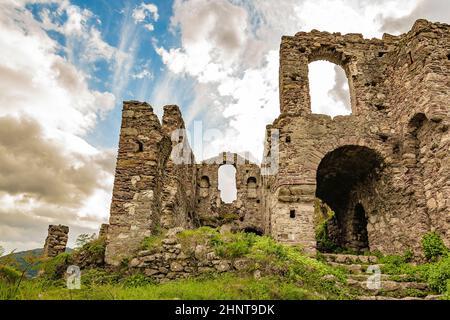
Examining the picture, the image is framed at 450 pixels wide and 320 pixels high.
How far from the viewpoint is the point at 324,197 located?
16.4m

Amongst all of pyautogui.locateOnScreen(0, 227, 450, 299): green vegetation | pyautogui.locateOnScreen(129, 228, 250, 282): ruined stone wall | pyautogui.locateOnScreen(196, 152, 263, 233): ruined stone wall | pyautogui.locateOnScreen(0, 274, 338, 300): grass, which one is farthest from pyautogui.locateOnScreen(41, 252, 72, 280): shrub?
pyautogui.locateOnScreen(196, 152, 263, 233): ruined stone wall

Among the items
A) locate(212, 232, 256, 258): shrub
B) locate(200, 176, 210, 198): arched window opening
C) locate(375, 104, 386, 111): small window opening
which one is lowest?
locate(212, 232, 256, 258): shrub

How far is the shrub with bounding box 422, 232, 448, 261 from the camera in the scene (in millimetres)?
9445

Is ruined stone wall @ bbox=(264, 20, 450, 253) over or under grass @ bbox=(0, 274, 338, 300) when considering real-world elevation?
over

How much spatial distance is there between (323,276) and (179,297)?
3.94 meters

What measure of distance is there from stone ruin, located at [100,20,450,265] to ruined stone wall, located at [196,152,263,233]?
910 cm

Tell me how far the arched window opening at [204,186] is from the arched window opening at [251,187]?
3242mm

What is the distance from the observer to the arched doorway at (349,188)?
41.9 feet

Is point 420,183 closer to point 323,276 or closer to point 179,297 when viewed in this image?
point 323,276

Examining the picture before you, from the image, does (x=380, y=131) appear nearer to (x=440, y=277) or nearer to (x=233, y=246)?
(x=440, y=277)

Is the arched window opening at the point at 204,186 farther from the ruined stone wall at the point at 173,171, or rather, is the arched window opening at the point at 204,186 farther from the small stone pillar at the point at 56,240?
the small stone pillar at the point at 56,240

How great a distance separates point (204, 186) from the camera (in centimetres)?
2584

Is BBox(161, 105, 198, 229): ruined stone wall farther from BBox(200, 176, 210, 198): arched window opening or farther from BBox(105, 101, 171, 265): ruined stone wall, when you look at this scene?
BBox(200, 176, 210, 198): arched window opening

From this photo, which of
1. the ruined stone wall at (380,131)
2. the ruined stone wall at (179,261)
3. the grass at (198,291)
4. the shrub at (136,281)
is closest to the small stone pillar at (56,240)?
the ruined stone wall at (179,261)
